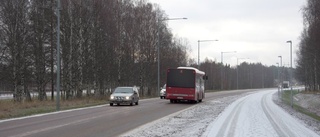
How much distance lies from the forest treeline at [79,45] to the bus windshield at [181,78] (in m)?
10.1

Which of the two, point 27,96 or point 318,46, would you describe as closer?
point 27,96

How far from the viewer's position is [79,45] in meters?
40.9

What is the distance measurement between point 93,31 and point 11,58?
1095cm

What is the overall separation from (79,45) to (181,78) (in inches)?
454

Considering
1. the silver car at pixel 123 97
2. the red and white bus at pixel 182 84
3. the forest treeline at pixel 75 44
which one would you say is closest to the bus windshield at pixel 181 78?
the red and white bus at pixel 182 84

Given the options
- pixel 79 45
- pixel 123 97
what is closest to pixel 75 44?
pixel 79 45

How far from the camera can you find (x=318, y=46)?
138 feet

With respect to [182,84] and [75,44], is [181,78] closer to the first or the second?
[182,84]

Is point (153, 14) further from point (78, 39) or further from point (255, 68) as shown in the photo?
point (255, 68)

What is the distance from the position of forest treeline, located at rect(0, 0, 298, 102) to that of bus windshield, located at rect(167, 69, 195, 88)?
33.2 feet

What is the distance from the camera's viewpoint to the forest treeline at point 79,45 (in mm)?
35188

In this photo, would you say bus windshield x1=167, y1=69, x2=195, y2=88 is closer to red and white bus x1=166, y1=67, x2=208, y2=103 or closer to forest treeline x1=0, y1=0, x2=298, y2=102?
red and white bus x1=166, y1=67, x2=208, y2=103

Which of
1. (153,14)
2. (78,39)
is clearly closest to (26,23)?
(78,39)

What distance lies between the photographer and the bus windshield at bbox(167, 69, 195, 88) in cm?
3622
